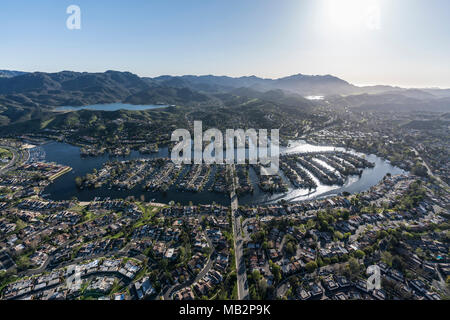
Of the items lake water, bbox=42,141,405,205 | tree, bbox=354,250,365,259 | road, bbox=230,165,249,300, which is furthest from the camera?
lake water, bbox=42,141,405,205

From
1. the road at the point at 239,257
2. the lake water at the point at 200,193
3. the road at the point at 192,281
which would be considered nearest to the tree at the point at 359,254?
the lake water at the point at 200,193

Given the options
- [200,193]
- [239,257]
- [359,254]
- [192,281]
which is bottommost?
[192,281]

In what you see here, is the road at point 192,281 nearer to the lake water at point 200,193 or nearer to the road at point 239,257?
the road at point 239,257

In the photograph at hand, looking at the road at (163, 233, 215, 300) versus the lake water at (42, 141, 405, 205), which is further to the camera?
the lake water at (42, 141, 405, 205)

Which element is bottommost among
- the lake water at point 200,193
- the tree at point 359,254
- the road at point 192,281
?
the road at point 192,281

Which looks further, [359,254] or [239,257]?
[359,254]

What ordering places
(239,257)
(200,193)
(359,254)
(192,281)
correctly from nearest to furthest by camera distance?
(192,281) → (239,257) → (359,254) → (200,193)

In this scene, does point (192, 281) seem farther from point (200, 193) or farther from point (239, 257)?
point (200, 193)

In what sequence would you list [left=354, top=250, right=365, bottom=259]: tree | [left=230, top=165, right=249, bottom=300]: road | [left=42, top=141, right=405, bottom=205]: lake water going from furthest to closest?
[left=42, top=141, right=405, bottom=205]: lake water
[left=354, top=250, right=365, bottom=259]: tree
[left=230, top=165, right=249, bottom=300]: road

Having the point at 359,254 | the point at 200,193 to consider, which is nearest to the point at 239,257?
the point at 359,254

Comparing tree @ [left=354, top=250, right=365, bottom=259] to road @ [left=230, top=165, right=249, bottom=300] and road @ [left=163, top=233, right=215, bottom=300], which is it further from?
road @ [left=163, top=233, right=215, bottom=300]

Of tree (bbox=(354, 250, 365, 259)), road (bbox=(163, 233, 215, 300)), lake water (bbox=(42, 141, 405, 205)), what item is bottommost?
road (bbox=(163, 233, 215, 300))

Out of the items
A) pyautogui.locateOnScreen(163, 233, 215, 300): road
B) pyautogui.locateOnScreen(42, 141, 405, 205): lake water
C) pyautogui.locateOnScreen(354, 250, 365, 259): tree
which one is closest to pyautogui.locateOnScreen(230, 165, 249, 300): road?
pyautogui.locateOnScreen(163, 233, 215, 300): road
